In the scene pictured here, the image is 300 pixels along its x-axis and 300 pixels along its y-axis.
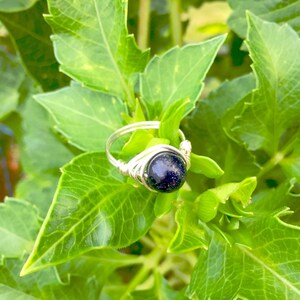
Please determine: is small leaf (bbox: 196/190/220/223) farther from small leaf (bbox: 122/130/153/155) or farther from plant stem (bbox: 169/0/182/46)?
plant stem (bbox: 169/0/182/46)

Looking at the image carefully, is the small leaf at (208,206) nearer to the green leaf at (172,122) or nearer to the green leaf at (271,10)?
the green leaf at (172,122)

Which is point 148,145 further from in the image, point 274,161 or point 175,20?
point 175,20

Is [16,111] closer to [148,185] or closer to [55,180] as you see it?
[55,180]

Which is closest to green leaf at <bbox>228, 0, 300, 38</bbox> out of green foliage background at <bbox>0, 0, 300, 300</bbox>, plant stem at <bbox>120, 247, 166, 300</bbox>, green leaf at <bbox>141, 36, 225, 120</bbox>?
green foliage background at <bbox>0, 0, 300, 300</bbox>

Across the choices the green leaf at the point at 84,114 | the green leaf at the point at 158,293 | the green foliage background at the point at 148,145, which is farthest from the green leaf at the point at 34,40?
the green leaf at the point at 158,293

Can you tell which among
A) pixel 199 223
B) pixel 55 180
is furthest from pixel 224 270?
pixel 55 180

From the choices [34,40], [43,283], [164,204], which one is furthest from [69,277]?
[34,40]
